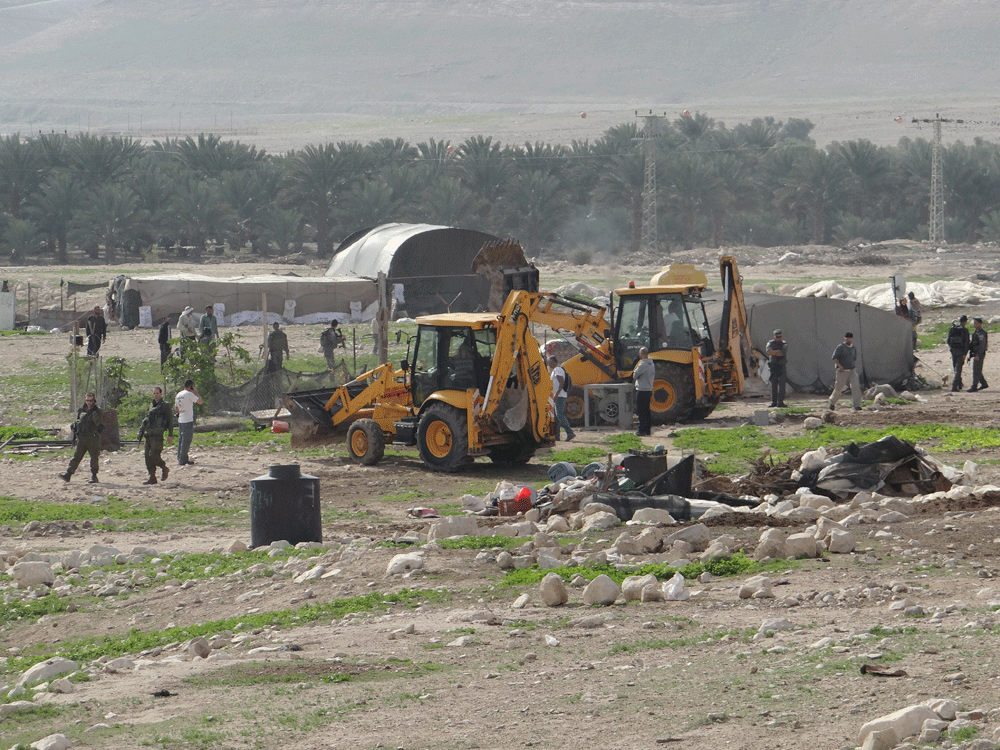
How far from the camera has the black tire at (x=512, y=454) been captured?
18.2 metres

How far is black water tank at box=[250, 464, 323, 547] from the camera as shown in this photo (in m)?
12.9

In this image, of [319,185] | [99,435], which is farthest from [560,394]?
[319,185]

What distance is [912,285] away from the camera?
46500mm

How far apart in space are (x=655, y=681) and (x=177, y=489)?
35.6 ft

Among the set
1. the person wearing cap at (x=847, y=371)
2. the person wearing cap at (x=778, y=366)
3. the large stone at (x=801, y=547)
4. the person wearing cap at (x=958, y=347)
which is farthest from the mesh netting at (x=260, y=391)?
the large stone at (x=801, y=547)

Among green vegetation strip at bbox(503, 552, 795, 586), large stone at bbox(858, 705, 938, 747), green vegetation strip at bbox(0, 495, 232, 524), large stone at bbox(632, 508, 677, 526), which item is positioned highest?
large stone at bbox(858, 705, 938, 747)

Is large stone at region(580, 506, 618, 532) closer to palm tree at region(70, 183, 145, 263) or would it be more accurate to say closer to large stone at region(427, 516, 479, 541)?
large stone at region(427, 516, 479, 541)

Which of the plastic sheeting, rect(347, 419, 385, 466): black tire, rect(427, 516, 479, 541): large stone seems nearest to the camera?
rect(427, 516, 479, 541): large stone

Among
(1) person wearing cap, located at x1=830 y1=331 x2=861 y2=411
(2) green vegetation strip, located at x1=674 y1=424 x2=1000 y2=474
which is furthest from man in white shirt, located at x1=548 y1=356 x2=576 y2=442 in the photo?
(1) person wearing cap, located at x1=830 y1=331 x2=861 y2=411

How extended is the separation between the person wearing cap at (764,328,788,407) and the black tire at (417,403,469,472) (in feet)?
A: 27.6

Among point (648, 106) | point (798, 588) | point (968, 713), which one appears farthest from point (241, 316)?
point (648, 106)

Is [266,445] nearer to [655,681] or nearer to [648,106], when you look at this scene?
[655,681]

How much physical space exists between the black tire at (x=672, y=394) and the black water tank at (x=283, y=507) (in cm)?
1027

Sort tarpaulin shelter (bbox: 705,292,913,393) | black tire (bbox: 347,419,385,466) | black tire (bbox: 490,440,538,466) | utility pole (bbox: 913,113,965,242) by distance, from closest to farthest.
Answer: black tire (bbox: 490,440,538,466), black tire (bbox: 347,419,385,466), tarpaulin shelter (bbox: 705,292,913,393), utility pole (bbox: 913,113,965,242)
